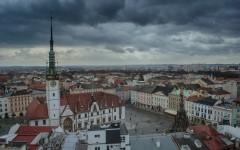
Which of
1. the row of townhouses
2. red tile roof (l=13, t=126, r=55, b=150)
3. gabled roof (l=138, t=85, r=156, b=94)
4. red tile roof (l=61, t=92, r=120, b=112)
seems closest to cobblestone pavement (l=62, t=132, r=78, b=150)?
red tile roof (l=13, t=126, r=55, b=150)

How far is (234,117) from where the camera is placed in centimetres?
8031

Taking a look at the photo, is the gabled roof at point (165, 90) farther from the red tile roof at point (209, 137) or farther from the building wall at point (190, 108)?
the red tile roof at point (209, 137)

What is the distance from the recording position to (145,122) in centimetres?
9300

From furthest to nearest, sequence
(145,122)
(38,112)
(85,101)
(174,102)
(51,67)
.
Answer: (174,102), (145,122), (85,101), (38,112), (51,67)

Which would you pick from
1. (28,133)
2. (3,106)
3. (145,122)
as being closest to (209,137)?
(28,133)

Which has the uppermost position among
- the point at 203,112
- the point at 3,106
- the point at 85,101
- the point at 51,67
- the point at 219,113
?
the point at 51,67

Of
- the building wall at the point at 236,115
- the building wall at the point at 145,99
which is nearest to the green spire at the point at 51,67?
the building wall at the point at 236,115

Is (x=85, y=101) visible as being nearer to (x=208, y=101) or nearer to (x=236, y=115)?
(x=208, y=101)

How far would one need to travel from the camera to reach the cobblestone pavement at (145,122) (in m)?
81.8

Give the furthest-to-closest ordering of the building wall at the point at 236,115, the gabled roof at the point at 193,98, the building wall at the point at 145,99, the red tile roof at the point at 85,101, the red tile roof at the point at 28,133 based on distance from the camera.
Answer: the building wall at the point at 145,99 < the gabled roof at the point at 193,98 < the building wall at the point at 236,115 < the red tile roof at the point at 85,101 < the red tile roof at the point at 28,133

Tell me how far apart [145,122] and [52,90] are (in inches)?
1382

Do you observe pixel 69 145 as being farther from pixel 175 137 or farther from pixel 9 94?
pixel 9 94

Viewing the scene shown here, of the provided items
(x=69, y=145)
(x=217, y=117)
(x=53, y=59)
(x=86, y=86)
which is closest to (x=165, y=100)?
(x=217, y=117)

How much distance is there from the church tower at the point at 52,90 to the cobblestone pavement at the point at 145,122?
68.0ft
